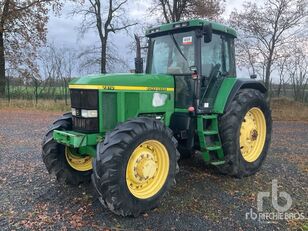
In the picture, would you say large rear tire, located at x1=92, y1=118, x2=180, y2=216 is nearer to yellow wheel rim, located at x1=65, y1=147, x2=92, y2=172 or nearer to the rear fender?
yellow wheel rim, located at x1=65, y1=147, x2=92, y2=172

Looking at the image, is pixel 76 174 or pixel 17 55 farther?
pixel 17 55

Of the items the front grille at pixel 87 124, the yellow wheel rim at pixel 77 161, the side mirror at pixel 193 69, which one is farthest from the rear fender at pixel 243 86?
the yellow wheel rim at pixel 77 161

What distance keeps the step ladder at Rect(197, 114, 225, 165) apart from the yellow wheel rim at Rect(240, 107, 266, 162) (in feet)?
2.04

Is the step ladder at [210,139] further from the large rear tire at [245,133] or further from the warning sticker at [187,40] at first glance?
the warning sticker at [187,40]

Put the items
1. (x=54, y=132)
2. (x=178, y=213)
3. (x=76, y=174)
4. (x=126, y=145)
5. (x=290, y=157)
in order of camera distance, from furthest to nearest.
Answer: (x=290, y=157)
(x=76, y=174)
(x=54, y=132)
(x=178, y=213)
(x=126, y=145)

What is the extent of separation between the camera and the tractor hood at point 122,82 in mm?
4379

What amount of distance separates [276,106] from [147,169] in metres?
16.5

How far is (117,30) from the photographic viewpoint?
73.9ft

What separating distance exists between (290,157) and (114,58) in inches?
655

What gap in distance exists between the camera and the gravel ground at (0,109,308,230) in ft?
13.1

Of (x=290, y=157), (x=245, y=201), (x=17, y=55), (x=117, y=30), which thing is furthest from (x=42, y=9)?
(x=245, y=201)

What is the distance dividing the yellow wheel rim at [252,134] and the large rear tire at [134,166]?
188 centimetres

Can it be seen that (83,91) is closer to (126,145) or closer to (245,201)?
(126,145)

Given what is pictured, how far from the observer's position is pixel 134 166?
4250 mm
